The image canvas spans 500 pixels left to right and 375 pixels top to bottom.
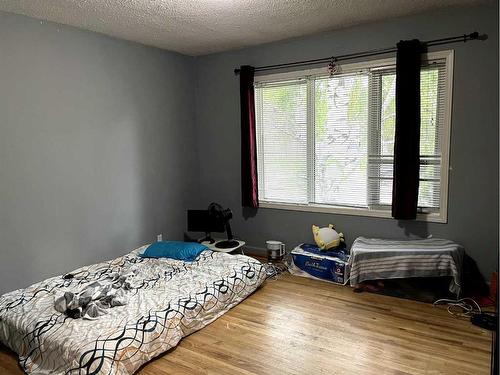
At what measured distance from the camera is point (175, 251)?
3832 mm

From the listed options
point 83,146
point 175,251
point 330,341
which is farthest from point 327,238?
point 83,146

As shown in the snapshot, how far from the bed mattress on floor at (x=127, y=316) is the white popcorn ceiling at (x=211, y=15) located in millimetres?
2179

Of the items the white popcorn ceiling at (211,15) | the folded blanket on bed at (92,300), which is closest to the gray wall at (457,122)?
the white popcorn ceiling at (211,15)

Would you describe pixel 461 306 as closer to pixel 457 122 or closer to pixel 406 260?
pixel 406 260

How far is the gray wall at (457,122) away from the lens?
3219mm

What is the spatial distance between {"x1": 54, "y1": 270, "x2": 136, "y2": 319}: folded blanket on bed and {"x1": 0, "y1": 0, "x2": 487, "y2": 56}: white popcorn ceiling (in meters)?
2.12

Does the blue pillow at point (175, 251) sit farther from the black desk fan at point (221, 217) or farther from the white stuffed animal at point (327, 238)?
the white stuffed animal at point (327, 238)

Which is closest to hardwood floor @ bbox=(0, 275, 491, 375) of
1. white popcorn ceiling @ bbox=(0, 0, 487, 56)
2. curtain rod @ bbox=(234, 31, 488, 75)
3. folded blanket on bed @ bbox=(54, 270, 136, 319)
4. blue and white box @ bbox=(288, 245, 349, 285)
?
blue and white box @ bbox=(288, 245, 349, 285)

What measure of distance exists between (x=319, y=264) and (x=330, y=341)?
1.17 m

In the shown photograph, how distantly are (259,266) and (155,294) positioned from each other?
1.03 metres

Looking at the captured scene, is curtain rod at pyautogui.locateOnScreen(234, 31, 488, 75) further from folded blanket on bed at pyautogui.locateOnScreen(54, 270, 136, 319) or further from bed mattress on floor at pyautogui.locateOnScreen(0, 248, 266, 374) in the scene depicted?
folded blanket on bed at pyautogui.locateOnScreen(54, 270, 136, 319)

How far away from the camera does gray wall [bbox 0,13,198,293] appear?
3094 mm

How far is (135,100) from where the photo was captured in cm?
405

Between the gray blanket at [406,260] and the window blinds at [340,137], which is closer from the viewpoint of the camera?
the gray blanket at [406,260]
